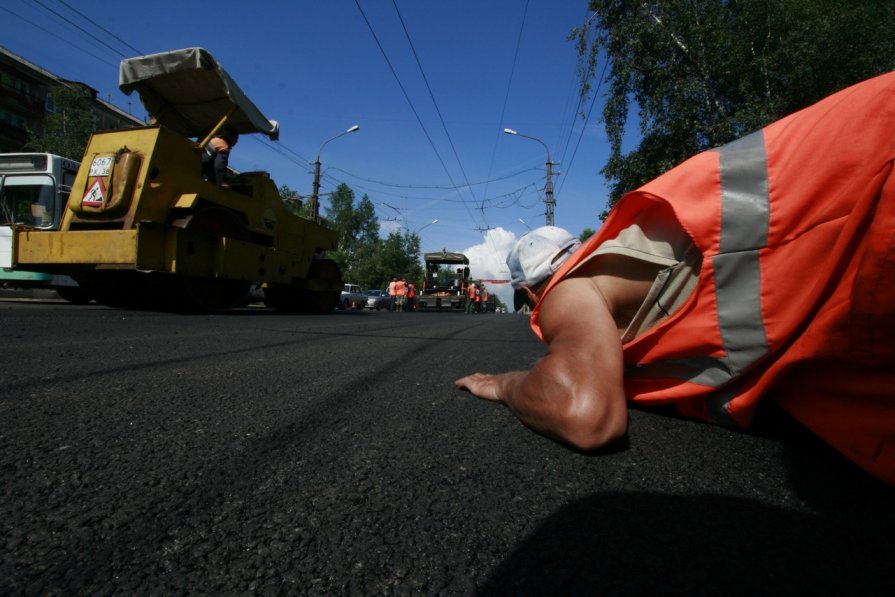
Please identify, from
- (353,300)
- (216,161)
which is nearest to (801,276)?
(216,161)

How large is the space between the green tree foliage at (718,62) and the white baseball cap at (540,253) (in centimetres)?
859

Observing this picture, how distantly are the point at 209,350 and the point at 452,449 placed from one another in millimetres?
2268

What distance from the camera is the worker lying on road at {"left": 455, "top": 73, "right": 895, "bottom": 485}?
1006 millimetres

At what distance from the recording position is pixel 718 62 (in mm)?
9039

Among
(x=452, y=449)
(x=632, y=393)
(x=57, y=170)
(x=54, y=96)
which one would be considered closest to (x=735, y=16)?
(x=632, y=393)

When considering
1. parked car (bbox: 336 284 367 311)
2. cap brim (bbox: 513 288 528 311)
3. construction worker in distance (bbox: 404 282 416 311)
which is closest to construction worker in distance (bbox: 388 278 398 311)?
construction worker in distance (bbox: 404 282 416 311)

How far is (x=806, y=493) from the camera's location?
103 cm

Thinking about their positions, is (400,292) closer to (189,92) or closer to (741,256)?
(189,92)

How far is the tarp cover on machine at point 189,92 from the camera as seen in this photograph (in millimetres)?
6172

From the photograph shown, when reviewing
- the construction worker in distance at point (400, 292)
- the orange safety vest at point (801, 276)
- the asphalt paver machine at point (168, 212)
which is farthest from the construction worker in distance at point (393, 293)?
the orange safety vest at point (801, 276)

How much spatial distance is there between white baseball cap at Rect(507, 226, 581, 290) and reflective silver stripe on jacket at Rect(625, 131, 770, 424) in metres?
0.72

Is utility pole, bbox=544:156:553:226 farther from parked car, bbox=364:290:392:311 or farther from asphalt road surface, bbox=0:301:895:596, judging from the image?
asphalt road surface, bbox=0:301:895:596

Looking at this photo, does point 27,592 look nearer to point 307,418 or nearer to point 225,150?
point 307,418

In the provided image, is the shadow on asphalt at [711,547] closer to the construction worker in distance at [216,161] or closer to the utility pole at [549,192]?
the construction worker in distance at [216,161]
